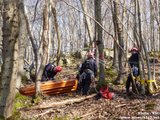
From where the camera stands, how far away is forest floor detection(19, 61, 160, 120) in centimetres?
725

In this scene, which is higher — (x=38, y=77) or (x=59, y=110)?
(x=38, y=77)

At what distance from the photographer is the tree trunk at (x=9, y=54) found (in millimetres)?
6324

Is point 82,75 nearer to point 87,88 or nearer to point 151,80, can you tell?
point 87,88

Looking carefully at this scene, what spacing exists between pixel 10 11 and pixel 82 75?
4837 mm

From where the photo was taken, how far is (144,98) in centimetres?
921

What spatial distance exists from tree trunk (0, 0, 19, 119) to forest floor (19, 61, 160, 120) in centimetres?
73

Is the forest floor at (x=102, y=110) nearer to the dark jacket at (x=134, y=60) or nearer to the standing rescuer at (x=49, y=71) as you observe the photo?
the dark jacket at (x=134, y=60)

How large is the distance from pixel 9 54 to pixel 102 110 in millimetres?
2952

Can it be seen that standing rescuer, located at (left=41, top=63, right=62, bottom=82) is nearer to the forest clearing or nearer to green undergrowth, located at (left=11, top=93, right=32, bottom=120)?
the forest clearing

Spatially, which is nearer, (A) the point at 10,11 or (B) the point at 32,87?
(A) the point at 10,11

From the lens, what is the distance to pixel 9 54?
255 inches

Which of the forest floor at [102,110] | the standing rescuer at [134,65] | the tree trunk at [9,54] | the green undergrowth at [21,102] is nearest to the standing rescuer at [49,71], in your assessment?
the green undergrowth at [21,102]

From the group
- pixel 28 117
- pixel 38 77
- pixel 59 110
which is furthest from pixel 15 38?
pixel 38 77

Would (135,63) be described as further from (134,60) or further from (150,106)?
(150,106)
